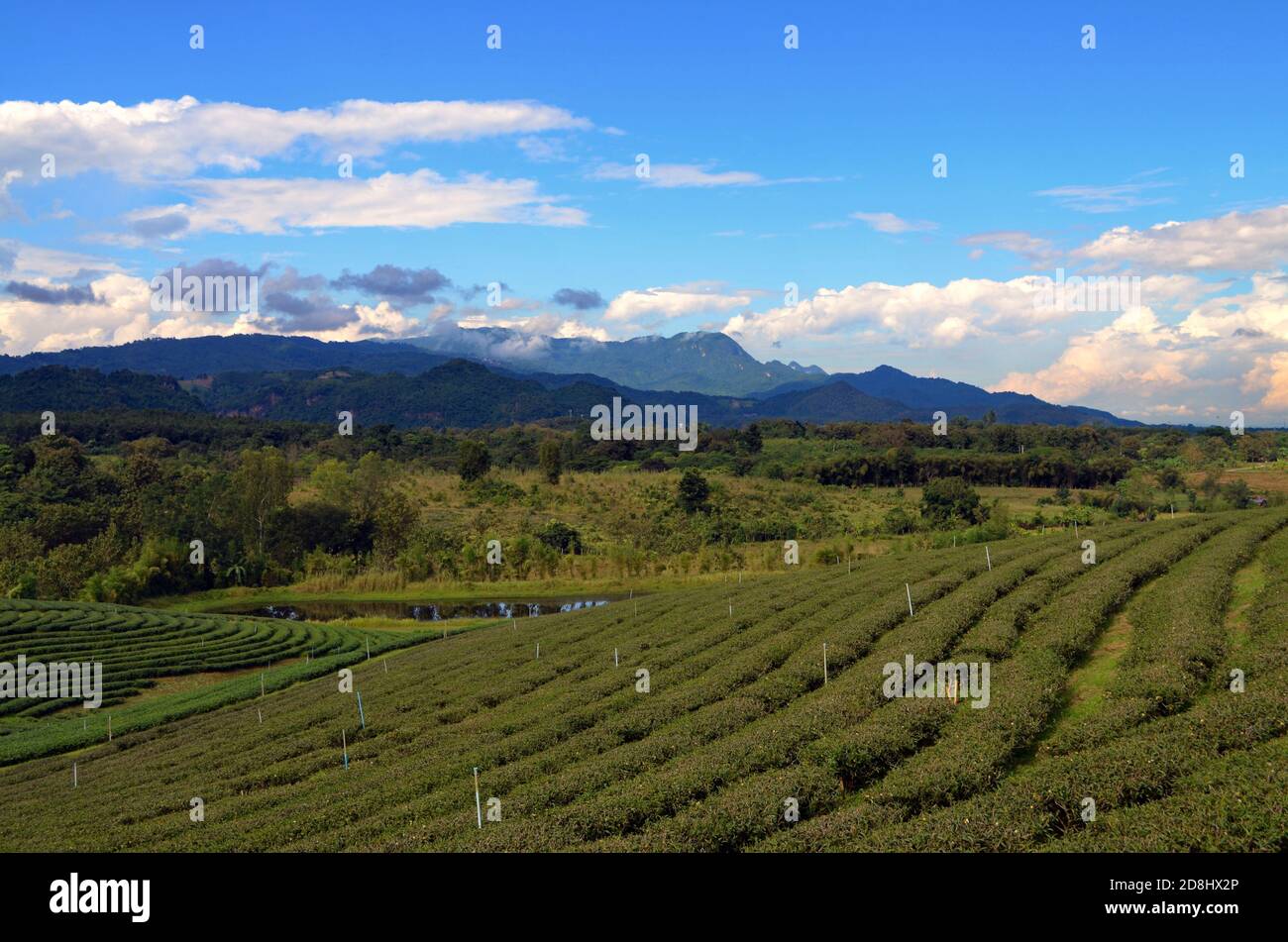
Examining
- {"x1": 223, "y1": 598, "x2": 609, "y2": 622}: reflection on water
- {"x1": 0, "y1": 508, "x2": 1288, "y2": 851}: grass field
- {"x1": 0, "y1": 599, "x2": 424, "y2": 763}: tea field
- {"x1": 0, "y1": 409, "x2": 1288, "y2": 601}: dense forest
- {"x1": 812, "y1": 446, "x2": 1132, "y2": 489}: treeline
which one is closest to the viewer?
{"x1": 0, "y1": 508, "x2": 1288, "y2": 851}: grass field

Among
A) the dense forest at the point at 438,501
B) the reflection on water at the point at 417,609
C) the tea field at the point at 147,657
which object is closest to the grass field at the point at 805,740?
the tea field at the point at 147,657

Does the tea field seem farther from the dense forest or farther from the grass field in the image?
the dense forest

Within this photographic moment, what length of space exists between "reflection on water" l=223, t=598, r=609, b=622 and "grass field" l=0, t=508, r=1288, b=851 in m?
39.9

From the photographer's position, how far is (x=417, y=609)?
87.4 m

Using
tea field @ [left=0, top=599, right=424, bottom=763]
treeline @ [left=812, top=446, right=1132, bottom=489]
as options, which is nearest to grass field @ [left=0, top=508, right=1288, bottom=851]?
tea field @ [left=0, top=599, right=424, bottom=763]

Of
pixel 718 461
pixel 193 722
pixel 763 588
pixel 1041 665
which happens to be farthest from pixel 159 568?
pixel 1041 665

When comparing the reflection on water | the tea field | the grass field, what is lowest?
the reflection on water

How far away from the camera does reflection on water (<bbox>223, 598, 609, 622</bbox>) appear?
82000mm

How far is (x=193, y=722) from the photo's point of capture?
43.0 metres

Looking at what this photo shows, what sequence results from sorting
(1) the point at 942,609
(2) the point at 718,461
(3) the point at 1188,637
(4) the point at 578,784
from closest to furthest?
(4) the point at 578,784, (3) the point at 1188,637, (1) the point at 942,609, (2) the point at 718,461

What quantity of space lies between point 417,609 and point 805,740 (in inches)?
2866

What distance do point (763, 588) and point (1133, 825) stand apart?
3406cm

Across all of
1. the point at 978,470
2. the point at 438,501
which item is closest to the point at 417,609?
the point at 438,501
